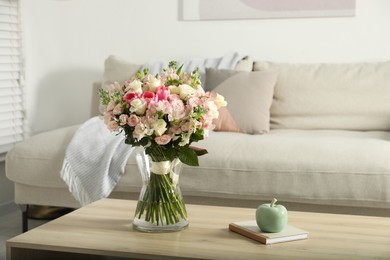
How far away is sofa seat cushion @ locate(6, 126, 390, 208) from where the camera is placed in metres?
2.68

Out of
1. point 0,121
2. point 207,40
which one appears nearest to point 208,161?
point 207,40

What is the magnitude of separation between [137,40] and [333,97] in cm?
135

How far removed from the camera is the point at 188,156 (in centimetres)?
193

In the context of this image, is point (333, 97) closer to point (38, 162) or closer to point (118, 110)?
point (38, 162)

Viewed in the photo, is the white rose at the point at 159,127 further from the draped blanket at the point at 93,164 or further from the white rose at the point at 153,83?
the draped blanket at the point at 93,164

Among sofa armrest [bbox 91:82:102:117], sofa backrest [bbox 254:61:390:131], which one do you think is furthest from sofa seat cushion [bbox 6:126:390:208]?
sofa armrest [bbox 91:82:102:117]

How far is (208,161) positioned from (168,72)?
0.94 metres

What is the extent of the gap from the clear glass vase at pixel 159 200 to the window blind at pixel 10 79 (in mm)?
2135

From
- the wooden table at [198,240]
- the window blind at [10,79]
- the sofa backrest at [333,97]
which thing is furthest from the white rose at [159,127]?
the window blind at [10,79]

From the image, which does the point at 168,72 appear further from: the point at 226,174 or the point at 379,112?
the point at 379,112

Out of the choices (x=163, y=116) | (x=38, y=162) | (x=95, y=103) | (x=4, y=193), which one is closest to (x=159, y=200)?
(x=163, y=116)

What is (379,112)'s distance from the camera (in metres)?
3.36

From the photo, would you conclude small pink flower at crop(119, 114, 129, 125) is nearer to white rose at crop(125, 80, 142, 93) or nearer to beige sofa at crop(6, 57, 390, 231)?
white rose at crop(125, 80, 142, 93)

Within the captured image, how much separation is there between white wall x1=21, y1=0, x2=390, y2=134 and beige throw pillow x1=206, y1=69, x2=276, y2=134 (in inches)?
20.3
